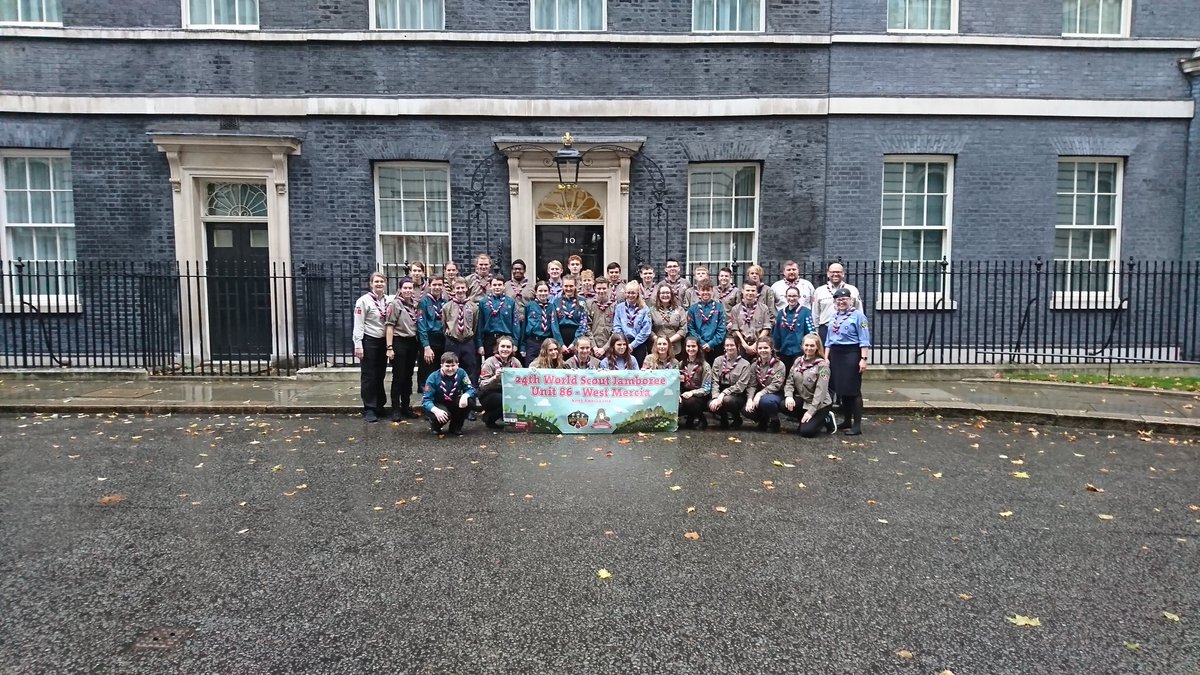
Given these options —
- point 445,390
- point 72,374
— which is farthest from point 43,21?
point 445,390

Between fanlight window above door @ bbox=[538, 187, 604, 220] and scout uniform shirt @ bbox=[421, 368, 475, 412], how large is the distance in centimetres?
573

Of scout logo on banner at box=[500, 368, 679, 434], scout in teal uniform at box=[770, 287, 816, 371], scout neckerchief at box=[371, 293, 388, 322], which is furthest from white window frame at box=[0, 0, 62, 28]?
scout in teal uniform at box=[770, 287, 816, 371]

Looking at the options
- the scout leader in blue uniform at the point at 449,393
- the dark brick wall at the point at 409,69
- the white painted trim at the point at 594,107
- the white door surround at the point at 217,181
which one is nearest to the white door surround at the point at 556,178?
the white painted trim at the point at 594,107

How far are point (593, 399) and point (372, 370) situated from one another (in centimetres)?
280

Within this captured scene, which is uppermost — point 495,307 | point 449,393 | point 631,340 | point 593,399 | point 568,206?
point 568,206

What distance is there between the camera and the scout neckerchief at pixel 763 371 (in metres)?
8.58

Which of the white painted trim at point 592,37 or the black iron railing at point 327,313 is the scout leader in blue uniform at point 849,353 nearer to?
the black iron railing at point 327,313

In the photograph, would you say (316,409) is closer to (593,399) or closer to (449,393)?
(449,393)

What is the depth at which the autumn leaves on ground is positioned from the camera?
11.6 ft

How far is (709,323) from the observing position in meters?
9.37

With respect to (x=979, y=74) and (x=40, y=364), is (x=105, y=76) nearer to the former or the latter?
(x=40, y=364)

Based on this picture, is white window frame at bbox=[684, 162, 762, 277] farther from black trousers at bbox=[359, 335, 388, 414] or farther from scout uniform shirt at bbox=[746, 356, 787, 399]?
black trousers at bbox=[359, 335, 388, 414]

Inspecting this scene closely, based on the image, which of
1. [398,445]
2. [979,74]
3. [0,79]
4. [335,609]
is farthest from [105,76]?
[979,74]

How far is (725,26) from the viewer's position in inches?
524
